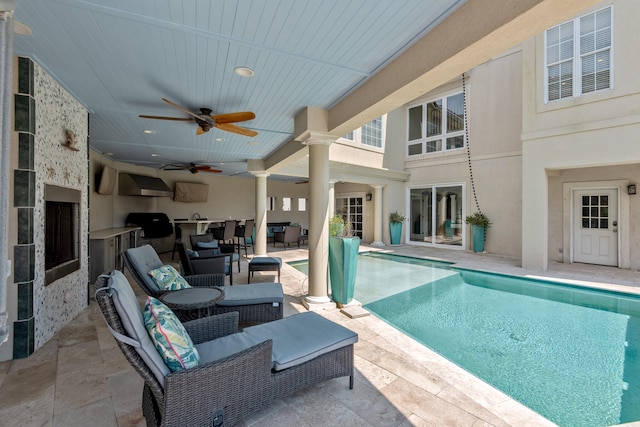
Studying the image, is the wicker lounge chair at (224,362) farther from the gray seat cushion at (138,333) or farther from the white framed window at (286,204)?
the white framed window at (286,204)

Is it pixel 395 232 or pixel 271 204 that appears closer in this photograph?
pixel 395 232

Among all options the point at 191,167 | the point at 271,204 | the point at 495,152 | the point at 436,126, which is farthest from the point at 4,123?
the point at 271,204

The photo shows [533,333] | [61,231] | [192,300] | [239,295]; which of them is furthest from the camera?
[61,231]

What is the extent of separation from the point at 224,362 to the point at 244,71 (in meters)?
2.69

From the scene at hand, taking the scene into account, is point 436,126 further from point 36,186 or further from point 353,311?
point 36,186

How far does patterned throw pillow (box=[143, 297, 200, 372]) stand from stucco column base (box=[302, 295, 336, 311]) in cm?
243

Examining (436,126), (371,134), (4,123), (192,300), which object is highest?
(436,126)

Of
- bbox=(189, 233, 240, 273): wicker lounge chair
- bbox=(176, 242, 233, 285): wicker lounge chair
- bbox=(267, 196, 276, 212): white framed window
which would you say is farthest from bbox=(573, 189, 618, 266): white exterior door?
bbox=(267, 196, 276, 212): white framed window

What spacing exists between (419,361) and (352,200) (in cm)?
1031

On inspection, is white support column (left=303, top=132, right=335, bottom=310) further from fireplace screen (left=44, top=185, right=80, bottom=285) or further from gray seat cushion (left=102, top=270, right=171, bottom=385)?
fireplace screen (left=44, top=185, right=80, bottom=285)

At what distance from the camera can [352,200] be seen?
42.1 ft

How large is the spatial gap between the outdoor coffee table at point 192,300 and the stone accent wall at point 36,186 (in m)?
1.36

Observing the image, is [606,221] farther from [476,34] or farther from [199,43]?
[199,43]

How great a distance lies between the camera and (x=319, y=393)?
87.7 inches
